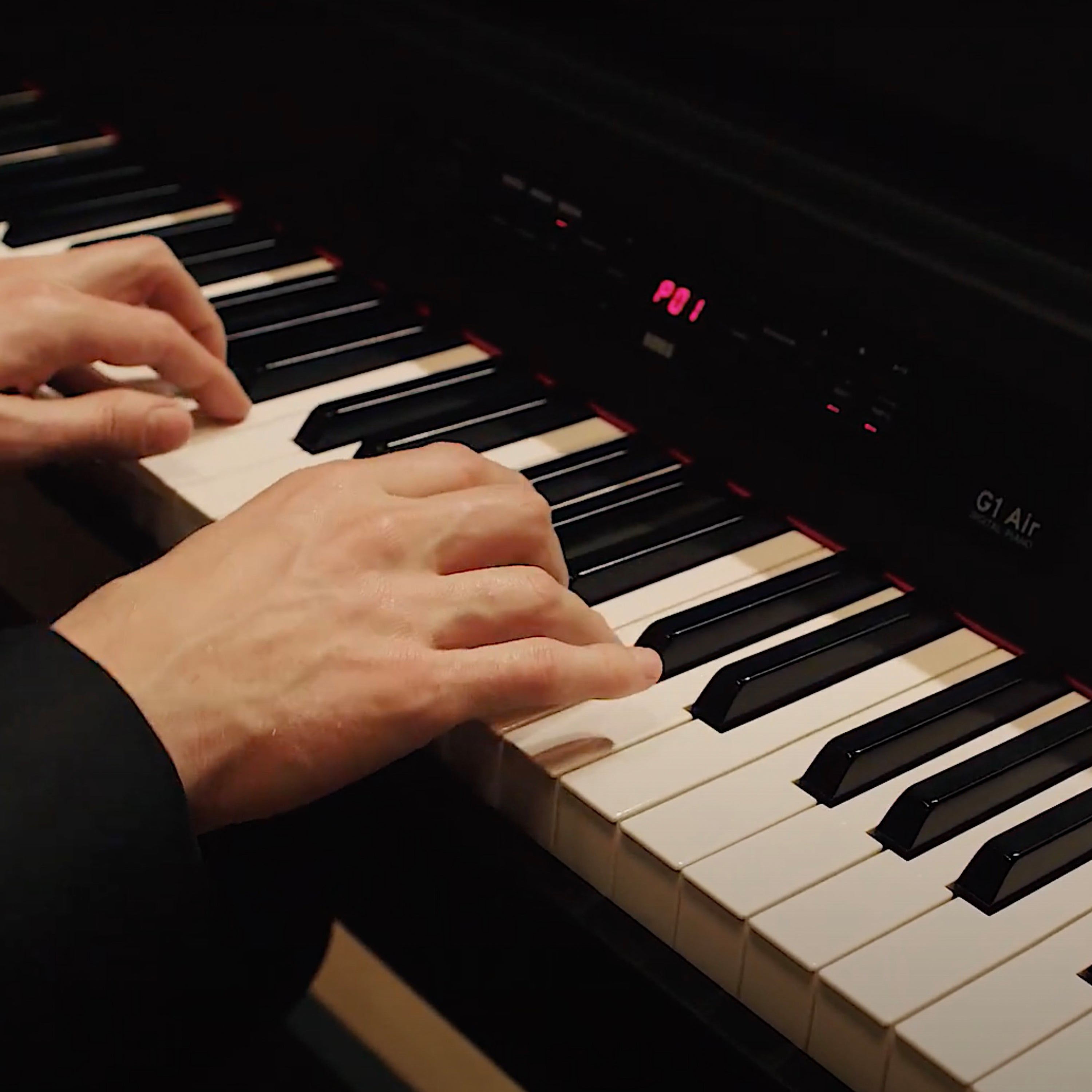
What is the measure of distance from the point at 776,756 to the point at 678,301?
360 mm

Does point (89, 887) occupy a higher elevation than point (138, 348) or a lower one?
lower

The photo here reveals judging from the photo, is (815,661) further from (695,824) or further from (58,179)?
(58,179)

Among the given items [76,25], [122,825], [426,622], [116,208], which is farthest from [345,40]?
[122,825]

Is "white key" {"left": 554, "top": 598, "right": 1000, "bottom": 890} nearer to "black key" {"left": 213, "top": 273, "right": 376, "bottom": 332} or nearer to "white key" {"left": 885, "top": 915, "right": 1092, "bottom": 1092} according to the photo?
"white key" {"left": 885, "top": 915, "right": 1092, "bottom": 1092}

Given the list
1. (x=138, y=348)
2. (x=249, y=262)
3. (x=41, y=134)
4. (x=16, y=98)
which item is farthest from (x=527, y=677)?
(x=16, y=98)

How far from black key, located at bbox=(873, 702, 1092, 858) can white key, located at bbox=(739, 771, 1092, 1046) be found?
1cm

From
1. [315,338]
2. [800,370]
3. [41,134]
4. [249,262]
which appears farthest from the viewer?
[41,134]

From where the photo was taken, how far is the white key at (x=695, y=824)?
77 cm

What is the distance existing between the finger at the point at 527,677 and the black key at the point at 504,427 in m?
0.29

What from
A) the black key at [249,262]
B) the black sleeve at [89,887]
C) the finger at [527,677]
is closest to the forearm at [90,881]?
the black sleeve at [89,887]

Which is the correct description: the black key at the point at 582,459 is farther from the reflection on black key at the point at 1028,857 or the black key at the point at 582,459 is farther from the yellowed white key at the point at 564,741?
the reflection on black key at the point at 1028,857

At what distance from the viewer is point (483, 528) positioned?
2.87 feet

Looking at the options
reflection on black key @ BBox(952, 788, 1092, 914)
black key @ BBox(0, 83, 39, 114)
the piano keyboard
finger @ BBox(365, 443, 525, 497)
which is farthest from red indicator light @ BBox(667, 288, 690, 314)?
black key @ BBox(0, 83, 39, 114)

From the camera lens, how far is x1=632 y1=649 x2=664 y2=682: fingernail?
862mm
